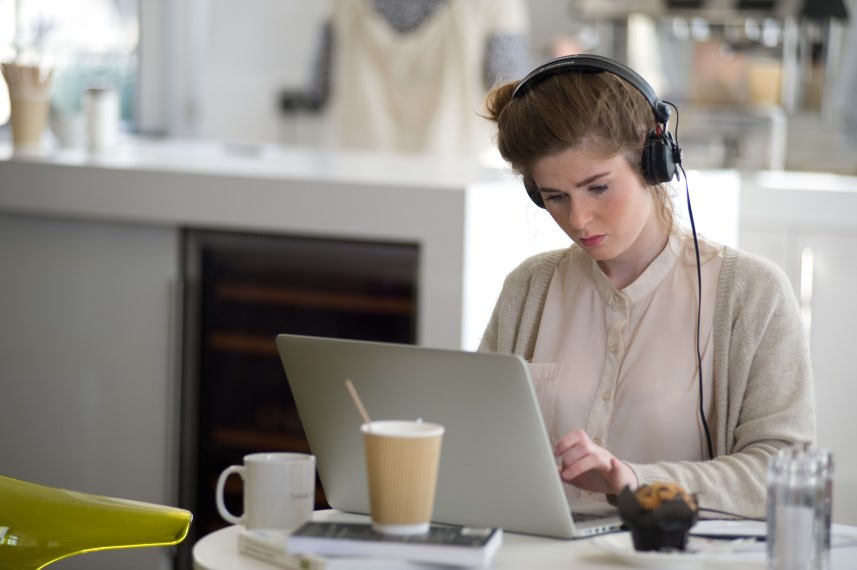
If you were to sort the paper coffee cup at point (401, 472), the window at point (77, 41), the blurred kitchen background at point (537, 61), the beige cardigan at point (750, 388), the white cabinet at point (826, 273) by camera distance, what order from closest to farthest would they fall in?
the paper coffee cup at point (401, 472) → the beige cardigan at point (750, 388) → the white cabinet at point (826, 273) → the blurred kitchen background at point (537, 61) → the window at point (77, 41)

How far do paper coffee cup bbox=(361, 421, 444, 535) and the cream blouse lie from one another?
49 centimetres

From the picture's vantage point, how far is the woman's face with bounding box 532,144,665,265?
1450 mm

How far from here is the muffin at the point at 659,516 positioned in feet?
3.49

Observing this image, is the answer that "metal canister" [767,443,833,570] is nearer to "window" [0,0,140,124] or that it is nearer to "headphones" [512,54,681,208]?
"headphones" [512,54,681,208]

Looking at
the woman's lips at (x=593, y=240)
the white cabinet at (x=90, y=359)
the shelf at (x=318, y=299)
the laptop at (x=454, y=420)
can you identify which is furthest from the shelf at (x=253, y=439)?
the laptop at (x=454, y=420)

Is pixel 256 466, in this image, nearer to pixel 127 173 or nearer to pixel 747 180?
pixel 127 173

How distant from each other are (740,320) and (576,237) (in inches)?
8.7

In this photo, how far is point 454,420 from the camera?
3.70 feet

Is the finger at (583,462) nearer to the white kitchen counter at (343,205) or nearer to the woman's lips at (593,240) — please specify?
the woman's lips at (593,240)

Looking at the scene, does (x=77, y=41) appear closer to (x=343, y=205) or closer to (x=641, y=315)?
(x=343, y=205)

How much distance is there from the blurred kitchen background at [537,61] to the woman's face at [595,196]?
5.97 feet

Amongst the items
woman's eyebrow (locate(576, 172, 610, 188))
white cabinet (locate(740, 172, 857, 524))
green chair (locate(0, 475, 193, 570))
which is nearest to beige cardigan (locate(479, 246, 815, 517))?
woman's eyebrow (locate(576, 172, 610, 188))

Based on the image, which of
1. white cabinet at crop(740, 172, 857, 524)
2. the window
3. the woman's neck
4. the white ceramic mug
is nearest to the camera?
the white ceramic mug

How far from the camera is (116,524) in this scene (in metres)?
1.41
